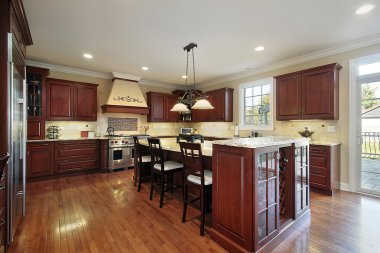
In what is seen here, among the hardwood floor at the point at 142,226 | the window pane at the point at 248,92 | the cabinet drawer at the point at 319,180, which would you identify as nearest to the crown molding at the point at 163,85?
the window pane at the point at 248,92

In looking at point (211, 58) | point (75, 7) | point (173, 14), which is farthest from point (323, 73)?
point (75, 7)

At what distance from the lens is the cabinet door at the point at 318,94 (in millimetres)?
3477

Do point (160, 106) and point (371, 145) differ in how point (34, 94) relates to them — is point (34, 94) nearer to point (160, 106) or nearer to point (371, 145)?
point (160, 106)

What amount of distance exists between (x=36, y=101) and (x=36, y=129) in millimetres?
656

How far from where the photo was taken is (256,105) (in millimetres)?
5172

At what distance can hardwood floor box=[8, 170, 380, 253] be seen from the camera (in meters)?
1.96

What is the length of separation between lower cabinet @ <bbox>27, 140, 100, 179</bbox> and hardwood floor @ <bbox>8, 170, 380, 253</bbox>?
850 millimetres

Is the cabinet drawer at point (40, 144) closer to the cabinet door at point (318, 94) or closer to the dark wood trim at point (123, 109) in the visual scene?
the dark wood trim at point (123, 109)

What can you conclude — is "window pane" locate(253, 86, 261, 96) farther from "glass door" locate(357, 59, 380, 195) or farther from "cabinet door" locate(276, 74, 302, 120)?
"glass door" locate(357, 59, 380, 195)

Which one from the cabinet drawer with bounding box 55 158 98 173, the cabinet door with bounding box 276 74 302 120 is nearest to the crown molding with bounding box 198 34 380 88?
the cabinet door with bounding box 276 74 302 120

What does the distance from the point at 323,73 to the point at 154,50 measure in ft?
10.6

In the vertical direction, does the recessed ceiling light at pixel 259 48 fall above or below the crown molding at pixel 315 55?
above

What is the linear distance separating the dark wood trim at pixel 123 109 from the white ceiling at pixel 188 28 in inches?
48.2

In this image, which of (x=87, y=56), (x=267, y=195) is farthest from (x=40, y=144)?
(x=267, y=195)
